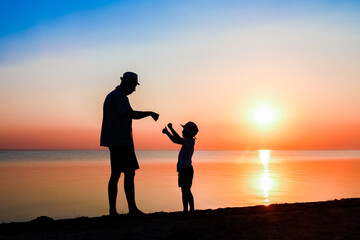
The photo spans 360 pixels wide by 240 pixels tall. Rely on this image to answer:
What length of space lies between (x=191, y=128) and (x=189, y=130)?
0.05m

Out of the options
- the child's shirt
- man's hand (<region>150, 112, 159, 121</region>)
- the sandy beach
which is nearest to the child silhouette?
the child's shirt

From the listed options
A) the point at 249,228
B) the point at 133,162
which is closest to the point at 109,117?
the point at 133,162

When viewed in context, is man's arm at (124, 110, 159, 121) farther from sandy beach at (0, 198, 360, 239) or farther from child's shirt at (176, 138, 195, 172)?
sandy beach at (0, 198, 360, 239)

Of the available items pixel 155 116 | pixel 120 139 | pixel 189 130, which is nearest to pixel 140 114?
pixel 155 116

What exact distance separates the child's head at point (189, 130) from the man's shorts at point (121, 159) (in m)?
1.36

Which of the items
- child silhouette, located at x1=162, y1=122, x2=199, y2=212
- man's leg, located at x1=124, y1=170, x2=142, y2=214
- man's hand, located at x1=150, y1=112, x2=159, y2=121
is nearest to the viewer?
man's hand, located at x1=150, y1=112, x2=159, y2=121

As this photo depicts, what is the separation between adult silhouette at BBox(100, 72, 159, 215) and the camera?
5.88m

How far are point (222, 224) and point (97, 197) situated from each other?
527 inches

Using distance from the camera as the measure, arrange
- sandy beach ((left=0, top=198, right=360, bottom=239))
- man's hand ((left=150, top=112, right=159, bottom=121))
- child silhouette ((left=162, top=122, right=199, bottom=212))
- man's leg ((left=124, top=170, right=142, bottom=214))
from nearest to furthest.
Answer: sandy beach ((left=0, top=198, right=360, bottom=239)) < man's hand ((left=150, top=112, right=159, bottom=121)) < man's leg ((left=124, top=170, right=142, bottom=214)) < child silhouette ((left=162, top=122, right=199, bottom=212))

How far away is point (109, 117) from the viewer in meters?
6.02

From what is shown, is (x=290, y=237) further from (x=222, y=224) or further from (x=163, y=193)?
(x=163, y=193)

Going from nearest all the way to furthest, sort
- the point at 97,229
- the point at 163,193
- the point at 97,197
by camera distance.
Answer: the point at 97,229 < the point at 97,197 < the point at 163,193

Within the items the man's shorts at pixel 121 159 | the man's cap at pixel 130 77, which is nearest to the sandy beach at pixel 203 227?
the man's shorts at pixel 121 159

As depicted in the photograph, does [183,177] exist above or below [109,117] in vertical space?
below
